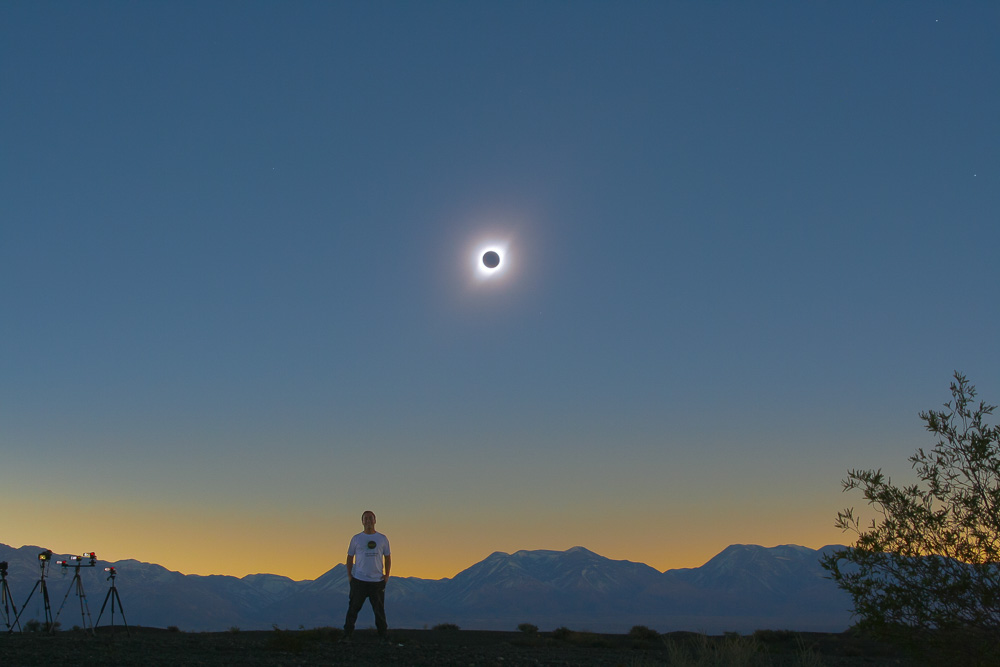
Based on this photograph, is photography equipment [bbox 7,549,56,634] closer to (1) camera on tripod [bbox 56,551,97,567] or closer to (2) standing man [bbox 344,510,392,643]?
(1) camera on tripod [bbox 56,551,97,567]

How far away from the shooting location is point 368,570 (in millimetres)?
15641

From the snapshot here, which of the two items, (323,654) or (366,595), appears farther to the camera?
(366,595)

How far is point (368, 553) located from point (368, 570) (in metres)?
0.34

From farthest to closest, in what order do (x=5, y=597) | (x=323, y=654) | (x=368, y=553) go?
(x=5, y=597)
(x=368, y=553)
(x=323, y=654)

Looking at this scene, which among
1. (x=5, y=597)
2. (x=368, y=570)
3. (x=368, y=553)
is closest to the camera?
(x=368, y=570)

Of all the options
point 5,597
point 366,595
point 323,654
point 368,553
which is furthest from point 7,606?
point 323,654

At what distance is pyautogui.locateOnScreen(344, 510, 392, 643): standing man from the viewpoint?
15.6 meters

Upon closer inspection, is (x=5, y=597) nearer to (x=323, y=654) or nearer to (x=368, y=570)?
(x=368, y=570)

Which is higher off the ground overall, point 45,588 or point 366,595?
point 45,588

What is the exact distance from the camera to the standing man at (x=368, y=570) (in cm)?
1562

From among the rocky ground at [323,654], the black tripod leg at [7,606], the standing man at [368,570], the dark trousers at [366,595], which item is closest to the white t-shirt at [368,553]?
the standing man at [368,570]

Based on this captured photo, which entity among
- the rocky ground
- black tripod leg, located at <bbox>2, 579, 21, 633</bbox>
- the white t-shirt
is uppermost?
the white t-shirt

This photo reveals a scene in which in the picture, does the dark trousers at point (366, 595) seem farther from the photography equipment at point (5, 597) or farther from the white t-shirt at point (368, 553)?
the photography equipment at point (5, 597)

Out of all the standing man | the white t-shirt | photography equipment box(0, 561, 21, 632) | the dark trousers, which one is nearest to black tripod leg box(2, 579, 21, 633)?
photography equipment box(0, 561, 21, 632)
